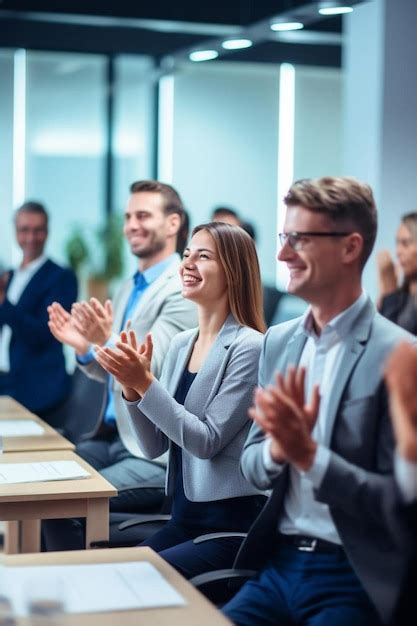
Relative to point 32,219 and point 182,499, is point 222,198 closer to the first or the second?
point 32,219

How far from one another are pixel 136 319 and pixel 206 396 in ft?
3.82

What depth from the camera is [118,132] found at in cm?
991

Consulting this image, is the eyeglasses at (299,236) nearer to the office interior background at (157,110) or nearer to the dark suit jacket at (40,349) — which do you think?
the dark suit jacket at (40,349)

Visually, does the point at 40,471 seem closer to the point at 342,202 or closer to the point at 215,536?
the point at 215,536

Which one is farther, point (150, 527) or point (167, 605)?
point (150, 527)

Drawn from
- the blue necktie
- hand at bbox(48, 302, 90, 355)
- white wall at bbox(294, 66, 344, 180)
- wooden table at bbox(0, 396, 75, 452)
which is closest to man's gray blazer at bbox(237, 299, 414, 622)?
wooden table at bbox(0, 396, 75, 452)

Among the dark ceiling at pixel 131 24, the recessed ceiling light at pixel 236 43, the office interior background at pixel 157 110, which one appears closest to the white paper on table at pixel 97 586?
the recessed ceiling light at pixel 236 43

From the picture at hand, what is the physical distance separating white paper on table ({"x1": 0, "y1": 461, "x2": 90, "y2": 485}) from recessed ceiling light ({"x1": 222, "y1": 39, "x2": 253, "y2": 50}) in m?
3.34

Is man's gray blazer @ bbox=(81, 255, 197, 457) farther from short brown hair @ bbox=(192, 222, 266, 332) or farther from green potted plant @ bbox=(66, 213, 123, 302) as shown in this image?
green potted plant @ bbox=(66, 213, 123, 302)

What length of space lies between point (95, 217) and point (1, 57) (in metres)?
1.71

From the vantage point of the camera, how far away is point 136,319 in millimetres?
3957

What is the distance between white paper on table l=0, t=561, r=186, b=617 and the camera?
182cm

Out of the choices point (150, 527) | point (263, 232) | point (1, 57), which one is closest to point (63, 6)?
point (1, 57)

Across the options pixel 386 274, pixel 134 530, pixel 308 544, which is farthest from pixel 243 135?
pixel 308 544
